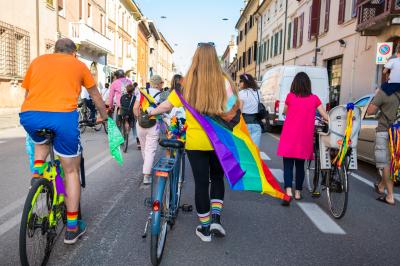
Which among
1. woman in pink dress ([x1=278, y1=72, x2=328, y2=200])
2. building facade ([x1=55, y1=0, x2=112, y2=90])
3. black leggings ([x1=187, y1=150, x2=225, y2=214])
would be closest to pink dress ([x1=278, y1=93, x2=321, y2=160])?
woman in pink dress ([x1=278, y1=72, x2=328, y2=200])

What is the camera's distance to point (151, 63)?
70500 mm

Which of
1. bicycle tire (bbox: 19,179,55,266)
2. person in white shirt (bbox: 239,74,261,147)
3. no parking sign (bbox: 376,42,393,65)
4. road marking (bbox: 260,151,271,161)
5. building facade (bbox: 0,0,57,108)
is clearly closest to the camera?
bicycle tire (bbox: 19,179,55,266)

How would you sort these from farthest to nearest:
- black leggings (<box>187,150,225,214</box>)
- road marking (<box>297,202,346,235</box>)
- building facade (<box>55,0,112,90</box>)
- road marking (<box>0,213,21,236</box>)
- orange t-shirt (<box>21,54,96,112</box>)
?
building facade (<box>55,0,112,90</box>)
road marking (<box>297,202,346,235</box>)
road marking (<box>0,213,21,236</box>)
black leggings (<box>187,150,225,214</box>)
orange t-shirt (<box>21,54,96,112</box>)

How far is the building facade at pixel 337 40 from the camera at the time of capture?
15930 mm

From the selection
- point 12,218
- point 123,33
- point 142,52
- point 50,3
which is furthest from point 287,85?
point 142,52

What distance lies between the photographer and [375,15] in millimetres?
15172

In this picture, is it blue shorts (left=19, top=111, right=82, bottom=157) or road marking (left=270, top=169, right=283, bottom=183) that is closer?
blue shorts (left=19, top=111, right=82, bottom=157)

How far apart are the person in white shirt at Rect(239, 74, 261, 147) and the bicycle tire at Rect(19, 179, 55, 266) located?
135 inches

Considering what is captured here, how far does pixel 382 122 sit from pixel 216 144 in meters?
3.20

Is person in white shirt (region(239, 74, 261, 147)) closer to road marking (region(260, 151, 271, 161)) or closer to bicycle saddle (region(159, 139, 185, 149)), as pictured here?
bicycle saddle (region(159, 139, 185, 149))

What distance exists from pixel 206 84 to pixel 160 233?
4.37ft

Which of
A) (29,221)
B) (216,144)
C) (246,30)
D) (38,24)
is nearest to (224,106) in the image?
(216,144)

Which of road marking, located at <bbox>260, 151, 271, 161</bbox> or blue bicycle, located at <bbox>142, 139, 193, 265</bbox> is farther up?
blue bicycle, located at <bbox>142, 139, 193, 265</bbox>

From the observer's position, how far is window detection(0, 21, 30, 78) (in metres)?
17.0
